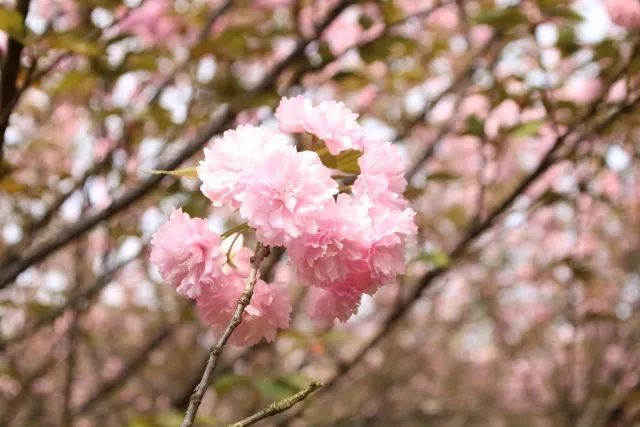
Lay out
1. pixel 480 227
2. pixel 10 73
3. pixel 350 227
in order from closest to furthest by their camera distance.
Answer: pixel 350 227 → pixel 10 73 → pixel 480 227

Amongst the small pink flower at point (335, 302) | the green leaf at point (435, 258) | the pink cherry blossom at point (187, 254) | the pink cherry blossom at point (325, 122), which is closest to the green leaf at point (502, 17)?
the green leaf at point (435, 258)

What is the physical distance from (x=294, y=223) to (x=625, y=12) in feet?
5.66

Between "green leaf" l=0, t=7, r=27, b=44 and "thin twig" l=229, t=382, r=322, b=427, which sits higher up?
"green leaf" l=0, t=7, r=27, b=44

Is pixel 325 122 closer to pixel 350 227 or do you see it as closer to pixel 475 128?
pixel 350 227

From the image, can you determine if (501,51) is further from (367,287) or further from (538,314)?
(538,314)

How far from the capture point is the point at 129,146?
274 centimetres

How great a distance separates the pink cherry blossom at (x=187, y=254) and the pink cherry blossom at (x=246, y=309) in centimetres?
4

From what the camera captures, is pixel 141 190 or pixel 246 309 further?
pixel 141 190

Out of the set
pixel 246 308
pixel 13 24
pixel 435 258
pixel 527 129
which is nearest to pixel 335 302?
pixel 246 308

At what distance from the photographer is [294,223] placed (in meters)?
0.92

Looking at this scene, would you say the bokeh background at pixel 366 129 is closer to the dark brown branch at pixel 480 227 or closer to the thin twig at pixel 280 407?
the dark brown branch at pixel 480 227

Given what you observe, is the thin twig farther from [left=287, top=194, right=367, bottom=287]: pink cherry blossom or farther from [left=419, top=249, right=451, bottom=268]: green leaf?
[left=419, top=249, right=451, bottom=268]: green leaf

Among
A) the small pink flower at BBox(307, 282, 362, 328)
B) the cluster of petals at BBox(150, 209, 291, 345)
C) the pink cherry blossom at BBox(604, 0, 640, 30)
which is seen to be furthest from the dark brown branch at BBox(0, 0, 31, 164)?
the pink cherry blossom at BBox(604, 0, 640, 30)

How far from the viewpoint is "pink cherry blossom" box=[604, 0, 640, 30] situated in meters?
2.22
